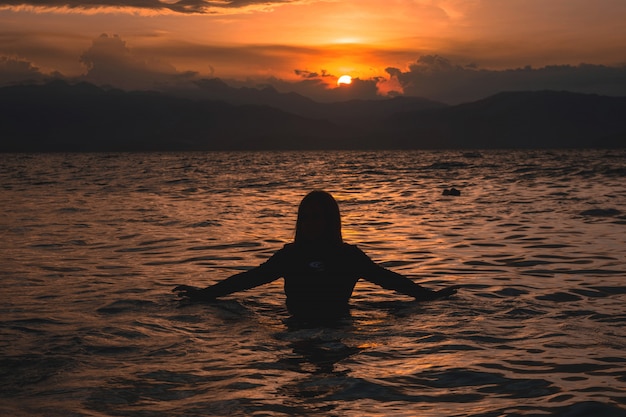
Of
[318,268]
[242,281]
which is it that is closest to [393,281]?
[318,268]

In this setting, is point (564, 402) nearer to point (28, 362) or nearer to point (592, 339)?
point (592, 339)

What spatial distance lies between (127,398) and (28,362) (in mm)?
1610

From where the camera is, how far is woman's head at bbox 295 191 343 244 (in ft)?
26.9

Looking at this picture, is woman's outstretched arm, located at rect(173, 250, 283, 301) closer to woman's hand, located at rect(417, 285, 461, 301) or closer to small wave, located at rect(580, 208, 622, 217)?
woman's hand, located at rect(417, 285, 461, 301)

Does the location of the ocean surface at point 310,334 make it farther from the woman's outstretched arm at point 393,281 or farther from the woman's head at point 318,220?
the woman's head at point 318,220

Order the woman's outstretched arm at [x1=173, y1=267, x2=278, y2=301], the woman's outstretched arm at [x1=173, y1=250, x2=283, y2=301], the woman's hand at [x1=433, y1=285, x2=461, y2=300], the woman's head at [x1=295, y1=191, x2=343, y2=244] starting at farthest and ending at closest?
the woman's hand at [x1=433, y1=285, x2=461, y2=300] < the woman's outstretched arm at [x1=173, y1=267, x2=278, y2=301] < the woman's outstretched arm at [x1=173, y1=250, x2=283, y2=301] < the woman's head at [x1=295, y1=191, x2=343, y2=244]

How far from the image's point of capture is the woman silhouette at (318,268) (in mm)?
8258

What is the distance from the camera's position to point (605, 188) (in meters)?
35.7

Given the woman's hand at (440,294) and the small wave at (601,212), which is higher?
the woman's hand at (440,294)

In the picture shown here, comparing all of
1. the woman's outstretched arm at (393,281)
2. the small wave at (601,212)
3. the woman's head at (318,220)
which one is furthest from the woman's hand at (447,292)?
the small wave at (601,212)

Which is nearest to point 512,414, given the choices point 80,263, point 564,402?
point 564,402

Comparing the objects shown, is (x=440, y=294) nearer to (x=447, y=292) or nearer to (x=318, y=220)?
(x=447, y=292)

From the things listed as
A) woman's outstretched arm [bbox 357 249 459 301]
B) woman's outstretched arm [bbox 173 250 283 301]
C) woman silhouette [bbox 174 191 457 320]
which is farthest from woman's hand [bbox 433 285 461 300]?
woman's outstretched arm [bbox 173 250 283 301]

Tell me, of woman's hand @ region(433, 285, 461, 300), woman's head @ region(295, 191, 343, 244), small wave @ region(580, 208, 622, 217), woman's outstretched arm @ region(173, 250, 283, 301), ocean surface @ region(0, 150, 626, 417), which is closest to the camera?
ocean surface @ region(0, 150, 626, 417)
